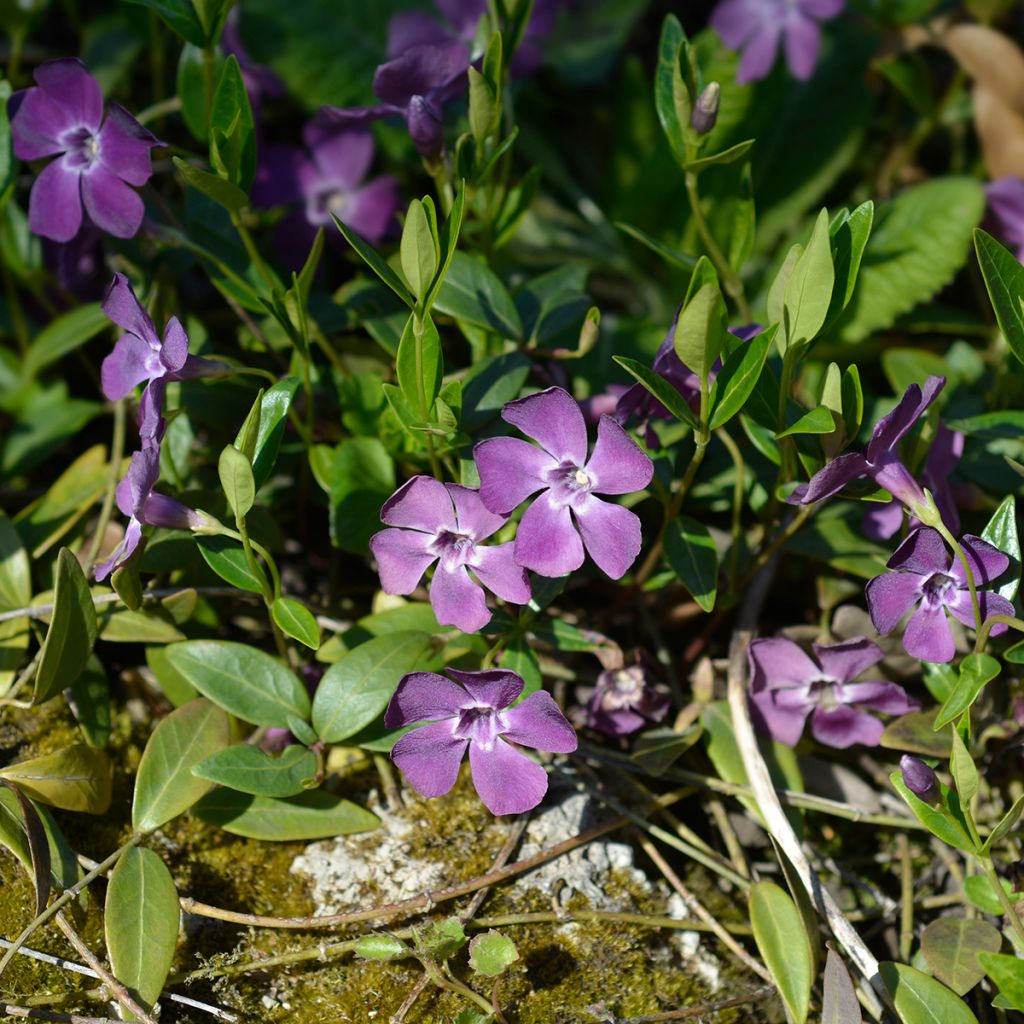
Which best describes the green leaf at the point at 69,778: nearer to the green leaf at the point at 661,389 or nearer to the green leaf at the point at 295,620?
the green leaf at the point at 295,620

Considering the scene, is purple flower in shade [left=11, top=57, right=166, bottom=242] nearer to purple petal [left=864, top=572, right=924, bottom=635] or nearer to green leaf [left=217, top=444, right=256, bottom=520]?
green leaf [left=217, top=444, right=256, bottom=520]

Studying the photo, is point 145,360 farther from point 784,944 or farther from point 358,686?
point 784,944

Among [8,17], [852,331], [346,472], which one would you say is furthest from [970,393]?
[8,17]

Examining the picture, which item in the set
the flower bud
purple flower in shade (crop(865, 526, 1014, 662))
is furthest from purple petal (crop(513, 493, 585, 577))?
the flower bud

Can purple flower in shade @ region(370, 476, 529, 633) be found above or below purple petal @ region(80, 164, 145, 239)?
below

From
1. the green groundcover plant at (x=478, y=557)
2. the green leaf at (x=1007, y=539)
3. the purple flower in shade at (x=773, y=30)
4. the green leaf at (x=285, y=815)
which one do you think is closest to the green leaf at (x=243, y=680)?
the green groundcover plant at (x=478, y=557)

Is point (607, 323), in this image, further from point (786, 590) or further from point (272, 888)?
point (272, 888)

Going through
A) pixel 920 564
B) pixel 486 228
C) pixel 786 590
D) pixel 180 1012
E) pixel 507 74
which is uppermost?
pixel 507 74
